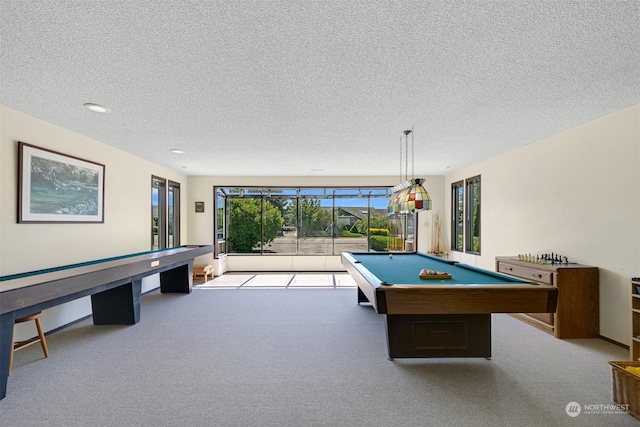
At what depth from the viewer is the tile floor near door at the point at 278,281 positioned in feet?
21.2

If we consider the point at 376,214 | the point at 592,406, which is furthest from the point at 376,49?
the point at 376,214

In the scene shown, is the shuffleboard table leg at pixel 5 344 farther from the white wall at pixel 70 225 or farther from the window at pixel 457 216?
the window at pixel 457 216

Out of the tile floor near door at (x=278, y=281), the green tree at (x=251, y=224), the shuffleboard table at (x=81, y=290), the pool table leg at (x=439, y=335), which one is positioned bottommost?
the tile floor near door at (x=278, y=281)

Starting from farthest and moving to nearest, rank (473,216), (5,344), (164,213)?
(164,213)
(473,216)
(5,344)

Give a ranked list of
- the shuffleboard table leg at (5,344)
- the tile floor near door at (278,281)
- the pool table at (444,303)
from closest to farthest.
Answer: the shuffleboard table leg at (5,344), the pool table at (444,303), the tile floor near door at (278,281)

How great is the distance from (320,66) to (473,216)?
18.0 ft

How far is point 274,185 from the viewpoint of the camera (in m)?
8.12

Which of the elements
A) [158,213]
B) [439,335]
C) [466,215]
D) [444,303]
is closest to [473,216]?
[466,215]

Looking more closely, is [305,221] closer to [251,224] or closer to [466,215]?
[251,224]

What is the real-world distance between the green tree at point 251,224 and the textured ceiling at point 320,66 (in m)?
4.49

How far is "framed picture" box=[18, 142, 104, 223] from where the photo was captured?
336cm

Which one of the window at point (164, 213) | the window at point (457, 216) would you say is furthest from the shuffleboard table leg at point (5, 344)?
the window at point (457, 216)

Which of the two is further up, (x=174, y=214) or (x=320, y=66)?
(x=320, y=66)

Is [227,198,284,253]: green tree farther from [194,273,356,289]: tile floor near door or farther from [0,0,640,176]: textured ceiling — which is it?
[0,0,640,176]: textured ceiling
